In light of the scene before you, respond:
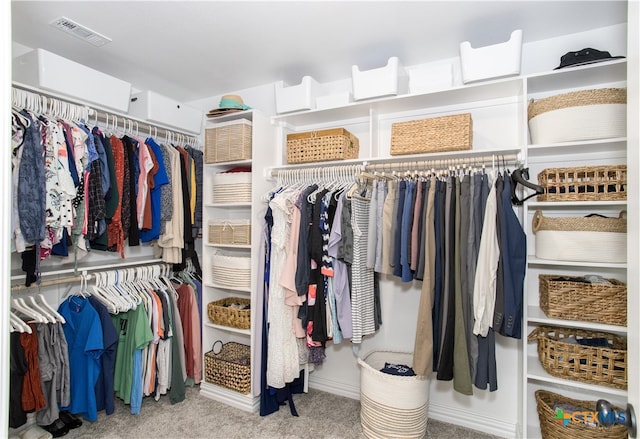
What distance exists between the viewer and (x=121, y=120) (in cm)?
252

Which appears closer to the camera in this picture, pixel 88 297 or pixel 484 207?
pixel 484 207

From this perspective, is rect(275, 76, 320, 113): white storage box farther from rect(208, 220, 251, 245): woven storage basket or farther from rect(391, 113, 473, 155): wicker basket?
rect(208, 220, 251, 245): woven storage basket

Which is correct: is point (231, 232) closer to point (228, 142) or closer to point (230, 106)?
point (228, 142)

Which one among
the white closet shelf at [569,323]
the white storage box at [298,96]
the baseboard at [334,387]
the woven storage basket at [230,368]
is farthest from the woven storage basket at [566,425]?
the white storage box at [298,96]

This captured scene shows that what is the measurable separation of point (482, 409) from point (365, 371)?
808 mm

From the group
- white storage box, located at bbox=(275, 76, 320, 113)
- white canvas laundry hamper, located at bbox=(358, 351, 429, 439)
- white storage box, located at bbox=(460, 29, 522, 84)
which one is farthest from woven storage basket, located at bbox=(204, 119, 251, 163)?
white canvas laundry hamper, located at bbox=(358, 351, 429, 439)

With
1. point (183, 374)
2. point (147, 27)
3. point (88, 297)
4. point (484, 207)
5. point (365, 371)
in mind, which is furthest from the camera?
point (183, 374)

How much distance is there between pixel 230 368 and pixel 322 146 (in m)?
1.71

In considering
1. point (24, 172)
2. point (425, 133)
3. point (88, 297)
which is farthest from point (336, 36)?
point (88, 297)

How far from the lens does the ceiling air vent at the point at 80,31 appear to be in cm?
198

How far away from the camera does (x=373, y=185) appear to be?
217 cm

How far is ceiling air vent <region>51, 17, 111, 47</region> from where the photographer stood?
1.98 meters

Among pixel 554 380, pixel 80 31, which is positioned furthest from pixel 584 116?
pixel 80 31

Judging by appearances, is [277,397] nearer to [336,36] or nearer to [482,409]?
[482,409]
